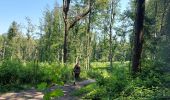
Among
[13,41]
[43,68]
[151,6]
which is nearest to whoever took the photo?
[43,68]

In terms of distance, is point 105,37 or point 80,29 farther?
point 105,37

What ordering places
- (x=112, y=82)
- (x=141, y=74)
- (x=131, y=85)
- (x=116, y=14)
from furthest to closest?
(x=116, y=14)
(x=141, y=74)
(x=112, y=82)
(x=131, y=85)

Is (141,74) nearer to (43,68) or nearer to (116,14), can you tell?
(43,68)

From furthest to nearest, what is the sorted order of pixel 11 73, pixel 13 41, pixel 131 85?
pixel 13 41, pixel 11 73, pixel 131 85

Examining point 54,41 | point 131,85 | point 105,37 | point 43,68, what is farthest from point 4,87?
point 105,37

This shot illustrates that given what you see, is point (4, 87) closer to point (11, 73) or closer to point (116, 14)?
point (11, 73)

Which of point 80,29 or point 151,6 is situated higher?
point 151,6

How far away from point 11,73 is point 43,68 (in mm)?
3798

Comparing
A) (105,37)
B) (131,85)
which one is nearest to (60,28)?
(105,37)

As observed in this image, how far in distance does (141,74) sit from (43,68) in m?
7.85

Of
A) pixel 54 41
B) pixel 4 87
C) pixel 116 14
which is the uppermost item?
pixel 116 14

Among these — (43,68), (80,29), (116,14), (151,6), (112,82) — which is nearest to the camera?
(112,82)

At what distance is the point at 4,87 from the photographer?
52.1 feet

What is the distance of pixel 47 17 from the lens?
61.1m
